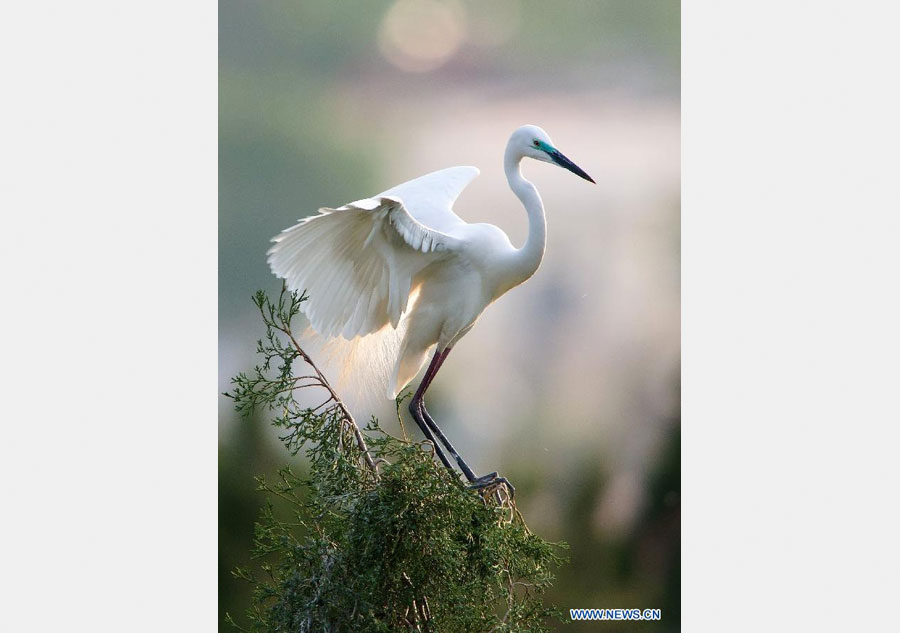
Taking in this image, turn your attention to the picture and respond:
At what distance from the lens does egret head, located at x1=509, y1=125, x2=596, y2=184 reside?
142 inches

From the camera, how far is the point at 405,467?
300cm

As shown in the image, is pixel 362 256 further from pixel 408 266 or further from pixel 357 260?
pixel 408 266

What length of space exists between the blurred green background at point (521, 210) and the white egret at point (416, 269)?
0.47 meters

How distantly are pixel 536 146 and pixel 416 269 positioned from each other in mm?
634

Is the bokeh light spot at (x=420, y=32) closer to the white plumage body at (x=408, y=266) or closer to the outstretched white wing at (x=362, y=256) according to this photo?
the white plumage body at (x=408, y=266)

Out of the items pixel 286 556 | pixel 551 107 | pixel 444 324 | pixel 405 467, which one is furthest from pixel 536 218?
pixel 286 556

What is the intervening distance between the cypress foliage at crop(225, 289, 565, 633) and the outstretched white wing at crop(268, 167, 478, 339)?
0.13 m

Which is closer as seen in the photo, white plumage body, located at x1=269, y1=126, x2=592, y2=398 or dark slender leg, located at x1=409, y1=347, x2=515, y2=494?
white plumage body, located at x1=269, y1=126, x2=592, y2=398

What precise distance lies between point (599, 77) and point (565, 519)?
6.09 ft

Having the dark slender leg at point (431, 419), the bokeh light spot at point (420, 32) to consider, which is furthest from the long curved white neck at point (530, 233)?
the bokeh light spot at point (420, 32)

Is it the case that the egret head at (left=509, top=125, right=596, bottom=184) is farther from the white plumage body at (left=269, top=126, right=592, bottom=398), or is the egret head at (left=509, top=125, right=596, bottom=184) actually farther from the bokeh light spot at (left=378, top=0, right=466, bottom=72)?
the bokeh light spot at (left=378, top=0, right=466, bottom=72)

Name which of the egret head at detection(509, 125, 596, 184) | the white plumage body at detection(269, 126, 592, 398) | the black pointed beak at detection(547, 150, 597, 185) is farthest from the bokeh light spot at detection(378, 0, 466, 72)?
the black pointed beak at detection(547, 150, 597, 185)

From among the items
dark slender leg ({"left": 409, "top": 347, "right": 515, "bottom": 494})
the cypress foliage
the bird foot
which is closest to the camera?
the cypress foliage

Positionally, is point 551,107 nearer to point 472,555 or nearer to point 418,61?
point 418,61
